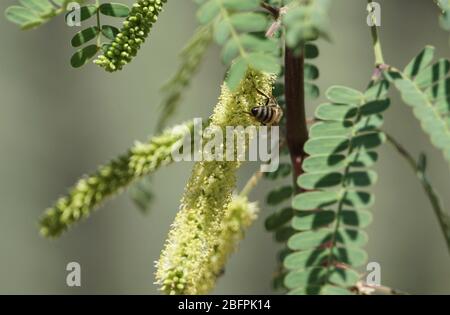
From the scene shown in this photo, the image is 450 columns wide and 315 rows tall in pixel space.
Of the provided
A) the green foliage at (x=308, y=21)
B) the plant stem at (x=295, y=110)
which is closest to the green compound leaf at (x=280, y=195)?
the plant stem at (x=295, y=110)

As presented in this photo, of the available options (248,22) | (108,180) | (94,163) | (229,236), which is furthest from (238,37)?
(94,163)

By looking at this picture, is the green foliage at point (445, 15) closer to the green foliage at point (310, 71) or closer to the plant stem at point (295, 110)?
the plant stem at point (295, 110)

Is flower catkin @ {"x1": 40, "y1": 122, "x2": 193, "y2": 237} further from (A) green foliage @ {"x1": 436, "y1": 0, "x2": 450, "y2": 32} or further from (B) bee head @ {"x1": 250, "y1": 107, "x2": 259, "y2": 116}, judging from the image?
(A) green foliage @ {"x1": 436, "y1": 0, "x2": 450, "y2": 32}

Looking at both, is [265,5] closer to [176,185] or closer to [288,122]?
[288,122]

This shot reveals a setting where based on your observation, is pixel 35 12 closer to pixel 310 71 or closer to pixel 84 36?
pixel 84 36
